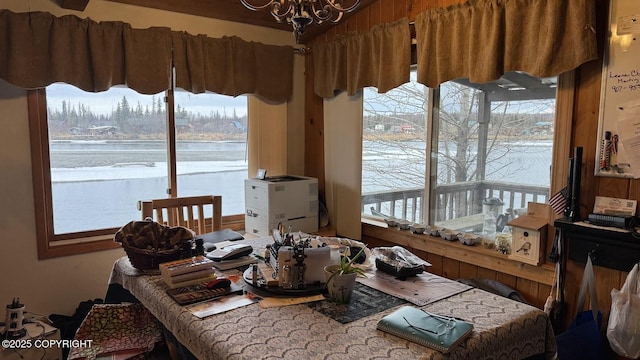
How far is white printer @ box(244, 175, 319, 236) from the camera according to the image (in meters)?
2.95

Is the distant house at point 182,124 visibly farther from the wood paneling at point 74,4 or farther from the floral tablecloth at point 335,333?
the floral tablecloth at point 335,333

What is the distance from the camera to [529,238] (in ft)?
7.17

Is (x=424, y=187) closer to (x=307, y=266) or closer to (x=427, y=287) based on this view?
(x=427, y=287)

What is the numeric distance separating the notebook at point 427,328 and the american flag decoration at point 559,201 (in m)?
1.10

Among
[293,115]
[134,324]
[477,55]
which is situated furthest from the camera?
[293,115]

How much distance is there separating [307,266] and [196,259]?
1.54ft

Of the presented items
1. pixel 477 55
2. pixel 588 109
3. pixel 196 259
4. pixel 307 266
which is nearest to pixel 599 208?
pixel 588 109

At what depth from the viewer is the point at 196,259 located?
1729mm

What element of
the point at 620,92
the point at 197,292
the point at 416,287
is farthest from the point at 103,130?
the point at 620,92

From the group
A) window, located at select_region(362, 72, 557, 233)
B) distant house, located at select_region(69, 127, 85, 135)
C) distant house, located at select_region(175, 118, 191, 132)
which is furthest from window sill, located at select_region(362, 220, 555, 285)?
distant house, located at select_region(69, 127, 85, 135)

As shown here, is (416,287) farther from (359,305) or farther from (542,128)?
(542,128)

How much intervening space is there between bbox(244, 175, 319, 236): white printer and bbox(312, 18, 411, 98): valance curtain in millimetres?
728

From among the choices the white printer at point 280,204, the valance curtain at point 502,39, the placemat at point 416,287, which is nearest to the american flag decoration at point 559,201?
the valance curtain at point 502,39

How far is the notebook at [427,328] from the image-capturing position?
Answer: 3.86 feet
